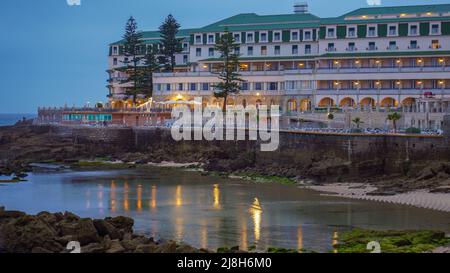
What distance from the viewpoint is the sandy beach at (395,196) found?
4575 centimetres

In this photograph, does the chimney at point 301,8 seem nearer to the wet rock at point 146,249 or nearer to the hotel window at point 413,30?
the hotel window at point 413,30

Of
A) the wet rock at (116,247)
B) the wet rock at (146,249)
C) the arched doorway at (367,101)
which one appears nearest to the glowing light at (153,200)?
the wet rock at (116,247)

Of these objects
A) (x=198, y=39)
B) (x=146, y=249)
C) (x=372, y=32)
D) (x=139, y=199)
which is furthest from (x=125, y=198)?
(x=198, y=39)

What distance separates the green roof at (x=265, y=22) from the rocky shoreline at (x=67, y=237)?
78.4 m

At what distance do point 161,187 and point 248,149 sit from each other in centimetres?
1582

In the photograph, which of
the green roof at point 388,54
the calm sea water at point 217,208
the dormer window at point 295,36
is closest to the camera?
the calm sea water at point 217,208

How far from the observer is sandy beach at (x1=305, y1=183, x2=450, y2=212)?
45.8 metres

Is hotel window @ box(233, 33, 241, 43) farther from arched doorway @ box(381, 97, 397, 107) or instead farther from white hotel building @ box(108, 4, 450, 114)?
arched doorway @ box(381, 97, 397, 107)

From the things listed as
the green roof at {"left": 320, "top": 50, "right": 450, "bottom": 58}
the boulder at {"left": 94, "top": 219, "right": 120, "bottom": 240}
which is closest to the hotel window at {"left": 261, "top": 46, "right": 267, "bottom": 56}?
the green roof at {"left": 320, "top": 50, "right": 450, "bottom": 58}

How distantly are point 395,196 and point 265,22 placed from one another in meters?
69.5

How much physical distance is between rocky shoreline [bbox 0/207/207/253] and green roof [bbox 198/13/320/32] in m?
78.4

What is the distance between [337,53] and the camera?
103000mm

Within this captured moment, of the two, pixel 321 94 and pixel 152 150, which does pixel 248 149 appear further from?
pixel 321 94
